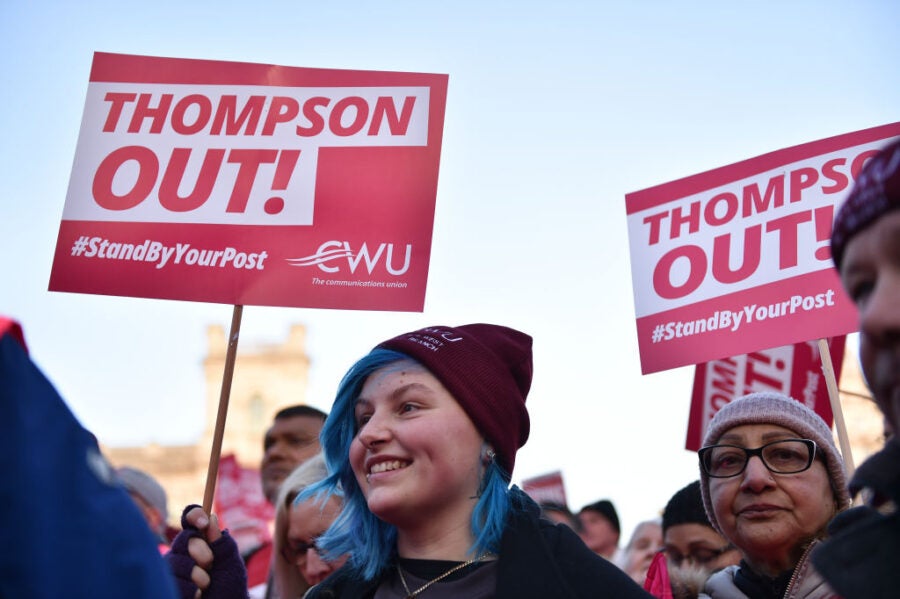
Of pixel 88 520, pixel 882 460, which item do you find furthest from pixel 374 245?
pixel 88 520

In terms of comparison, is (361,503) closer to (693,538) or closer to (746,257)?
(693,538)

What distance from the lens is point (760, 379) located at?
541 centimetres

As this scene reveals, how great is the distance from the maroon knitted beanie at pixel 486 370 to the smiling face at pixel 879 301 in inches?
49.9

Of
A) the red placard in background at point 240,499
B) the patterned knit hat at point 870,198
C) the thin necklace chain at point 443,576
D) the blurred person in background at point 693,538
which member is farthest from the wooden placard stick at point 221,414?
the red placard in background at point 240,499

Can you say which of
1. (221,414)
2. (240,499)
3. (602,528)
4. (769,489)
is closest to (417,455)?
(221,414)

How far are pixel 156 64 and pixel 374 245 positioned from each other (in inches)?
44.5

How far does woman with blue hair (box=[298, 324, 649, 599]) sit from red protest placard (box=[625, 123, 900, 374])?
5.04ft

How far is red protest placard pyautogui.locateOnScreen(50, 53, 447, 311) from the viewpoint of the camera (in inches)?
139

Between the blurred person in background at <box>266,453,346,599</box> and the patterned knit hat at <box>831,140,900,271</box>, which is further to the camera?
the blurred person in background at <box>266,453,346,599</box>

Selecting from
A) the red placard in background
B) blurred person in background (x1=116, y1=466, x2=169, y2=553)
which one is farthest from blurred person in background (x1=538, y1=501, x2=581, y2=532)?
the red placard in background

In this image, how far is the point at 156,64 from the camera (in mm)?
3871

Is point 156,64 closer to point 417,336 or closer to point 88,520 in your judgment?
point 417,336

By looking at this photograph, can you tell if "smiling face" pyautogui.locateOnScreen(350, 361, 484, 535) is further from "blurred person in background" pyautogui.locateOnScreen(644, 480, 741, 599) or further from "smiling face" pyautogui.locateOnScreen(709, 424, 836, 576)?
"blurred person in background" pyautogui.locateOnScreen(644, 480, 741, 599)

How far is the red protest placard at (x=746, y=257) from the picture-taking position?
4004 millimetres
